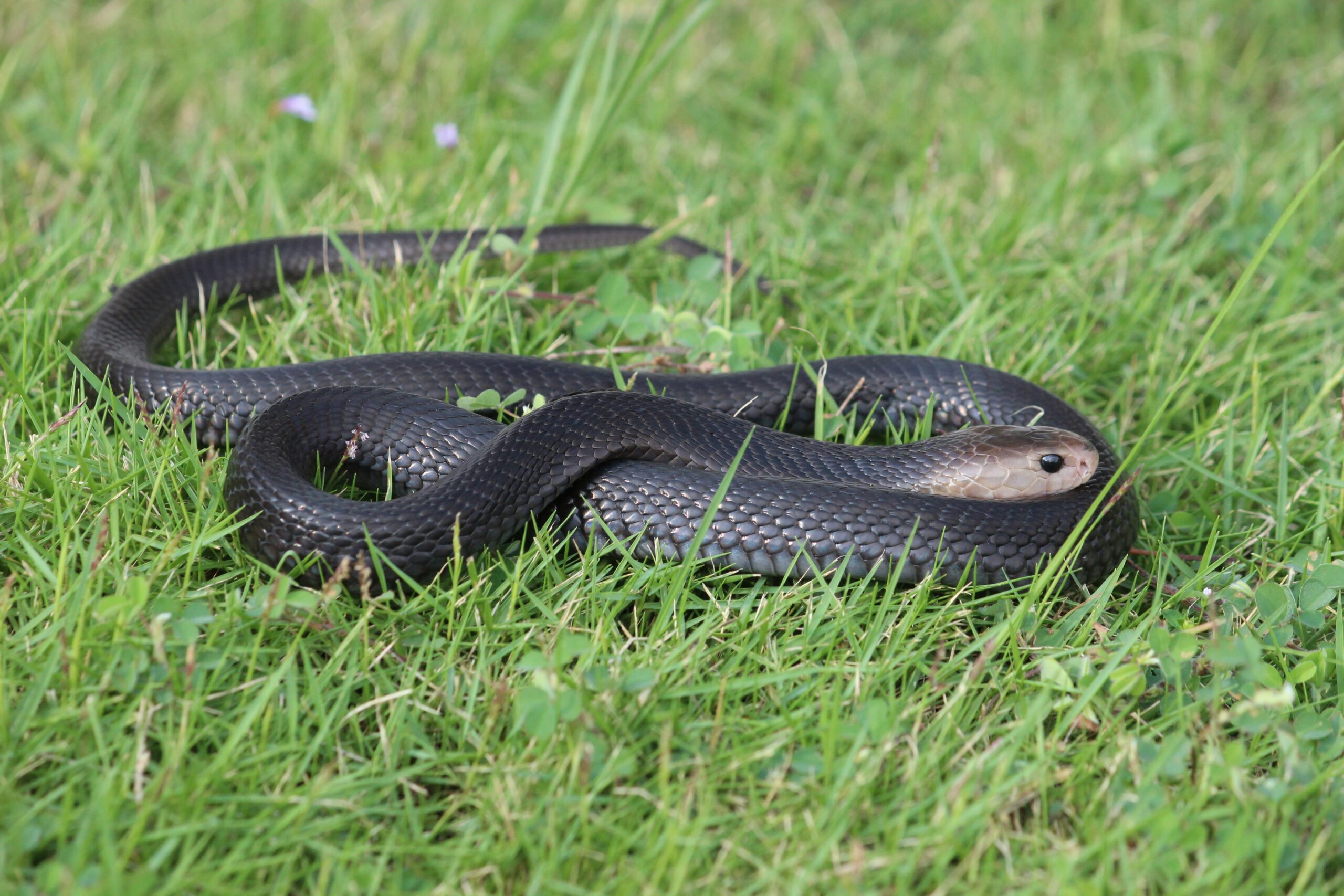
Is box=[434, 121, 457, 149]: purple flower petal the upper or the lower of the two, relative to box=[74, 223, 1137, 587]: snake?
upper

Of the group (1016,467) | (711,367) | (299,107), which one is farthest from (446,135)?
(1016,467)

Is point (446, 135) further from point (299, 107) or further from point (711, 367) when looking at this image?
point (711, 367)

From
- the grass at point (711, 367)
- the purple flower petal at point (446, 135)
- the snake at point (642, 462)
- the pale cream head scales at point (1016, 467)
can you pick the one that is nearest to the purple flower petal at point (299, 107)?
the grass at point (711, 367)

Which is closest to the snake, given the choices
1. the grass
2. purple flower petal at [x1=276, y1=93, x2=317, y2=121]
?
the grass

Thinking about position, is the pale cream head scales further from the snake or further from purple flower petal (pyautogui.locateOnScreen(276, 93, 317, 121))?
purple flower petal (pyautogui.locateOnScreen(276, 93, 317, 121))

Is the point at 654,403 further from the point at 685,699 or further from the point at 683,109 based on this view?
the point at 683,109

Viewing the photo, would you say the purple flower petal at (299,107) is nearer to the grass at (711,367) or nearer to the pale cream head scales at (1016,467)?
the grass at (711,367)
